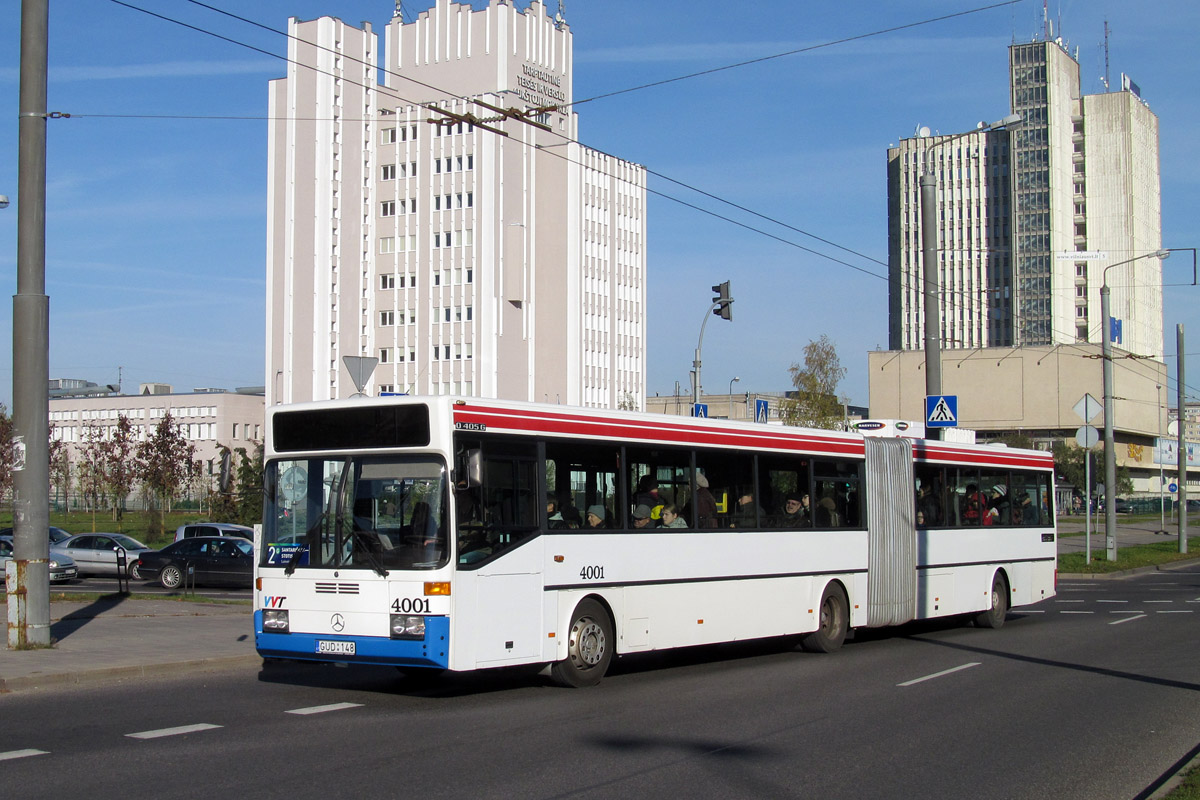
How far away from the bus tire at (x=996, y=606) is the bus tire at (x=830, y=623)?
4.30m

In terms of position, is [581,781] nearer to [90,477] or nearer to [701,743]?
[701,743]

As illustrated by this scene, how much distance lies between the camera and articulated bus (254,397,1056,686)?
11078 millimetres

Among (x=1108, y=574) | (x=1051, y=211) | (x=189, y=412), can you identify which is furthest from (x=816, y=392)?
(x=1051, y=211)

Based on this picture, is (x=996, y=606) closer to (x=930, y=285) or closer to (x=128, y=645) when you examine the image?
(x=930, y=285)

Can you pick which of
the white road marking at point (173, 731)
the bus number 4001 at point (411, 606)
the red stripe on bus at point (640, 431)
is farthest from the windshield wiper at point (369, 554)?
the white road marking at point (173, 731)

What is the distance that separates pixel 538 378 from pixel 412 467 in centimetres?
8426

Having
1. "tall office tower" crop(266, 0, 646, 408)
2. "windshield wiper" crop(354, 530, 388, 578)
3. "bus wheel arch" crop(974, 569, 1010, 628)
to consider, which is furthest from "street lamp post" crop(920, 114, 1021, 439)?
"tall office tower" crop(266, 0, 646, 408)

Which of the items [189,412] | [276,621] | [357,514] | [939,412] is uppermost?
[189,412]

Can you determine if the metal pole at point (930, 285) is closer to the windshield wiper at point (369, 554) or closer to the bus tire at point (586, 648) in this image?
the bus tire at point (586, 648)

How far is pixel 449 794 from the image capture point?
7418 mm

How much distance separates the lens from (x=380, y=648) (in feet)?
36.1

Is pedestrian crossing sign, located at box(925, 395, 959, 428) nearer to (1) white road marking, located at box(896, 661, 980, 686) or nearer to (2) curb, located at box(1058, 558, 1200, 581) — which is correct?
(1) white road marking, located at box(896, 661, 980, 686)

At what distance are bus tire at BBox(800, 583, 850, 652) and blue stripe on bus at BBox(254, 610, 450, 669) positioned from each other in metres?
6.57

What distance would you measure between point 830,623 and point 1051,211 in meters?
134
